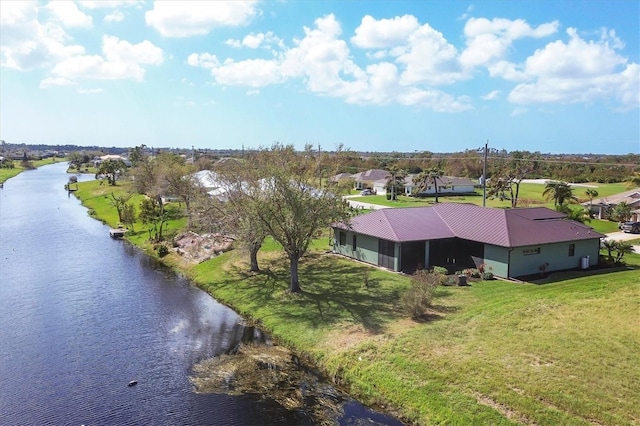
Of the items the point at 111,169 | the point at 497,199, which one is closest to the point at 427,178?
Answer: the point at 497,199

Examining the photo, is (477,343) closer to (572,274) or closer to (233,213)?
(572,274)

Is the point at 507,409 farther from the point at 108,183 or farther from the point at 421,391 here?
the point at 108,183

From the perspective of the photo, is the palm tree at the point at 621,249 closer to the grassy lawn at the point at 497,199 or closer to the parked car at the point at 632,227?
the parked car at the point at 632,227

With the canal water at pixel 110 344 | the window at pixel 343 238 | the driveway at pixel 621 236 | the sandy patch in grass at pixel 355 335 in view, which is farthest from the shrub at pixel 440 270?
the driveway at pixel 621 236

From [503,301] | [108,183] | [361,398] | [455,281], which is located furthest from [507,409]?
[108,183]

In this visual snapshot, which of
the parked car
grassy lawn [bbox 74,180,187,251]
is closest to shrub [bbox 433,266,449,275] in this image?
the parked car

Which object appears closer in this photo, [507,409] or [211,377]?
[507,409]

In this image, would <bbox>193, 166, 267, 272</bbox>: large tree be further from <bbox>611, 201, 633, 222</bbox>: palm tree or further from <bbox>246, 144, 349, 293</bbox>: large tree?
<bbox>611, 201, 633, 222</bbox>: palm tree
